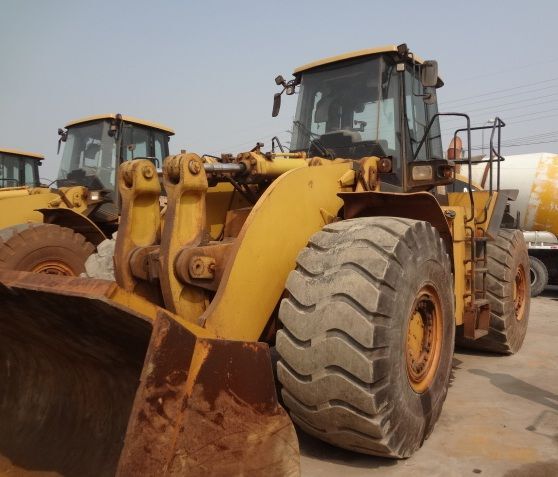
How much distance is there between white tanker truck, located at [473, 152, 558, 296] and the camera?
12.0 m

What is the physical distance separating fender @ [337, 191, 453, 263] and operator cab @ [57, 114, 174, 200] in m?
4.94

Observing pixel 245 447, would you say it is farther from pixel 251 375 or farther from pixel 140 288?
pixel 140 288

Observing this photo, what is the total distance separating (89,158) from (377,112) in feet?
18.2

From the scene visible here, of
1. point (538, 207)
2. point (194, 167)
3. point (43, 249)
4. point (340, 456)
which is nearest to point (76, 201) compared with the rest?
point (43, 249)

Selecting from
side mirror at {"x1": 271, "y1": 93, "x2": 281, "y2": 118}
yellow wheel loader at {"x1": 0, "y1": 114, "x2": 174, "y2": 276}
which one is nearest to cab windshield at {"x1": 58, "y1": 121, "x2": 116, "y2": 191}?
yellow wheel loader at {"x1": 0, "y1": 114, "x2": 174, "y2": 276}

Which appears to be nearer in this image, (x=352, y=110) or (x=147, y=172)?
(x=147, y=172)

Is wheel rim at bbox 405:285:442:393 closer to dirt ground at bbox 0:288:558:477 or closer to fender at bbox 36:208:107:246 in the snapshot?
dirt ground at bbox 0:288:558:477

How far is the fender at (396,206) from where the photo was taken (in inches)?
148

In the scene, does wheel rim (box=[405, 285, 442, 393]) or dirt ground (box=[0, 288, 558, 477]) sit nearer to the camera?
dirt ground (box=[0, 288, 558, 477])

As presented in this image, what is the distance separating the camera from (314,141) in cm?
503

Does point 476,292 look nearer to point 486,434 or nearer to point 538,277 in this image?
point 486,434

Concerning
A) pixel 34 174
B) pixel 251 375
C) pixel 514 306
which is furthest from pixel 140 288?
pixel 34 174

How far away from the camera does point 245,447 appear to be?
7.97 feet

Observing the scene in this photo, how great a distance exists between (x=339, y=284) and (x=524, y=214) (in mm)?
10822
